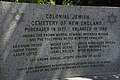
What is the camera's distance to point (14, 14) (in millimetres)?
6070

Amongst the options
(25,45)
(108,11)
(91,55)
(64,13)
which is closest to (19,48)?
(25,45)

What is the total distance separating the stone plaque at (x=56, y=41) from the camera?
6078mm

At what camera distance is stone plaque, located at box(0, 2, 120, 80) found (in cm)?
608

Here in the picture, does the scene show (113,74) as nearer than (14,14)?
No

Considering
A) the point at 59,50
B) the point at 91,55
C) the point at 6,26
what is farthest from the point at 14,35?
the point at 91,55

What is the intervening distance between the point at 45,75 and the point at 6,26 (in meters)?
1.31

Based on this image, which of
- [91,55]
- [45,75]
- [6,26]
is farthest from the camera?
[91,55]

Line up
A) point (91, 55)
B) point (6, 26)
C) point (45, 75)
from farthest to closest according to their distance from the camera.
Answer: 1. point (91, 55)
2. point (45, 75)
3. point (6, 26)

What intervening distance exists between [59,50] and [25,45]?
77cm

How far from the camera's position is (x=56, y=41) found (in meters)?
6.51

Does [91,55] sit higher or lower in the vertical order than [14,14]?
lower

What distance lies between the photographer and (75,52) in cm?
676

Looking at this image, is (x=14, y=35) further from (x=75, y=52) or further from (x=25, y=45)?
(x=75, y=52)

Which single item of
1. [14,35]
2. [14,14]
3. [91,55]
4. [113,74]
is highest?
[14,14]
